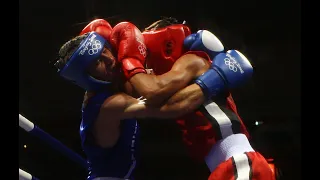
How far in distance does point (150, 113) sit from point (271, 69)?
0.41m

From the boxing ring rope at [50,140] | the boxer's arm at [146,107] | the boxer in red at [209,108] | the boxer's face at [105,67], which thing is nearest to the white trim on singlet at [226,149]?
the boxer in red at [209,108]

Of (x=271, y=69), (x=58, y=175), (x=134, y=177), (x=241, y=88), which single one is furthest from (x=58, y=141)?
(x=271, y=69)

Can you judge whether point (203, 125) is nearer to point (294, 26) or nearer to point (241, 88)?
point (241, 88)

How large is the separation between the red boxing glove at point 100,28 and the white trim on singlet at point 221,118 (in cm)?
35

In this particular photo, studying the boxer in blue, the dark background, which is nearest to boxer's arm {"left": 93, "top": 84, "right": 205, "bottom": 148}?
the boxer in blue

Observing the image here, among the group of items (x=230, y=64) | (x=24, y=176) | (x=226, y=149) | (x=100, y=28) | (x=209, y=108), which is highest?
(x=100, y=28)

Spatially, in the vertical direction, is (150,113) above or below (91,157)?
above

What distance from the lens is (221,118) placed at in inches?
54.4

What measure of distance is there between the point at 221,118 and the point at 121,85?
0.96 ft

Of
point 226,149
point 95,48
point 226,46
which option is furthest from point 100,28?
point 226,149

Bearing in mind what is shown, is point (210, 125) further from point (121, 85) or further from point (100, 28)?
point (100, 28)

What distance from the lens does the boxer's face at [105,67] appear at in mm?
1396

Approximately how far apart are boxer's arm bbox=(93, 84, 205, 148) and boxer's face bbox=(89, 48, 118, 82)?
0.07 meters

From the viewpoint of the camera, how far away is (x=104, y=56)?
1.40m
